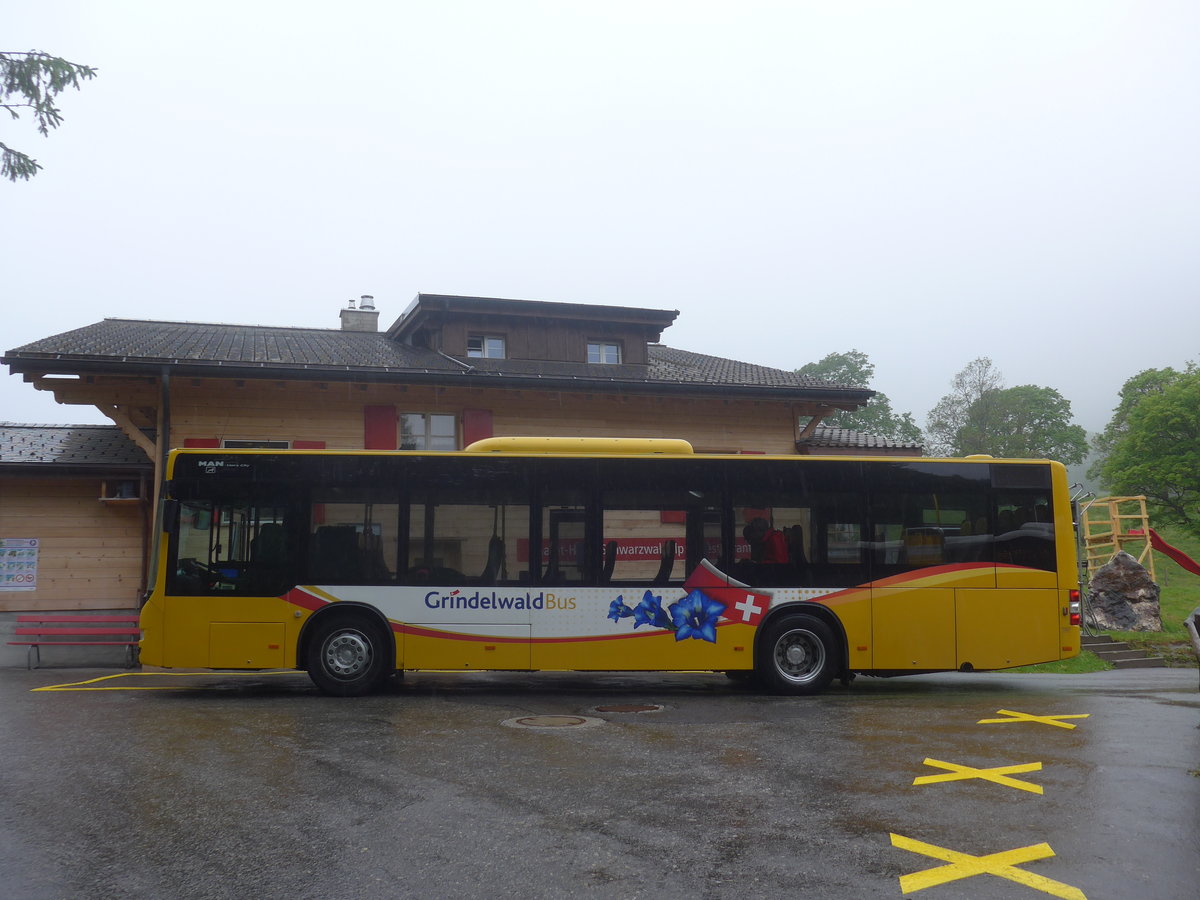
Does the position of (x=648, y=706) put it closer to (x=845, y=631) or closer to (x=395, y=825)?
(x=845, y=631)

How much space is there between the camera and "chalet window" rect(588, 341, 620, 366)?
2545 cm

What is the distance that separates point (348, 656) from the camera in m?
11.6

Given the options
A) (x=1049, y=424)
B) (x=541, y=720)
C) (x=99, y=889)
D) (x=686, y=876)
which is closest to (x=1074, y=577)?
(x=541, y=720)

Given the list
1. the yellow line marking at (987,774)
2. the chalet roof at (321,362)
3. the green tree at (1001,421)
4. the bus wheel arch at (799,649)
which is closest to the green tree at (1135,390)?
the green tree at (1001,421)

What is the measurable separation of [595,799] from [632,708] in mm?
4489

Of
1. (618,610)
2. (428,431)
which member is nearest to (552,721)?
(618,610)

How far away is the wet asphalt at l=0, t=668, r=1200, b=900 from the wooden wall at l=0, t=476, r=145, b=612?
32.2ft

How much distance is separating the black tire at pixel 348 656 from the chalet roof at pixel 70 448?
1037 centimetres

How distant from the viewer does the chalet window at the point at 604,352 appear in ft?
83.5

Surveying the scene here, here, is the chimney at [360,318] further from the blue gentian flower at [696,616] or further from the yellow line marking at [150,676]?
the blue gentian flower at [696,616]

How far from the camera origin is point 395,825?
5797 millimetres

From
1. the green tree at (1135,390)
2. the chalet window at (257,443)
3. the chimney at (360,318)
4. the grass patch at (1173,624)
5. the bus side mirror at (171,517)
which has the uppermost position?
the green tree at (1135,390)

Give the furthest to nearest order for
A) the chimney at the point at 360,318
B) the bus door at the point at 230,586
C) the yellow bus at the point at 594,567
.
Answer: the chimney at the point at 360,318
the yellow bus at the point at 594,567
the bus door at the point at 230,586

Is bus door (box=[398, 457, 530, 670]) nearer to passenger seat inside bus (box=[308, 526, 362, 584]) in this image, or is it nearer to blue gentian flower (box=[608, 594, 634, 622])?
passenger seat inside bus (box=[308, 526, 362, 584])
